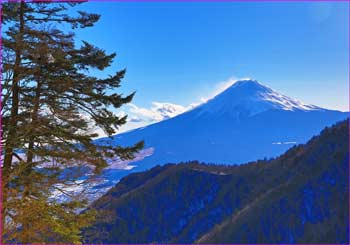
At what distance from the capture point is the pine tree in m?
13.7

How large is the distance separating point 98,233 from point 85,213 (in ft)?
4.82

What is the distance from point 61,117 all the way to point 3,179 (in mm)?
4207

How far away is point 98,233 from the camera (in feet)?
46.4

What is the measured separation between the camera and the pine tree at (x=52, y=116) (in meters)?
13.7

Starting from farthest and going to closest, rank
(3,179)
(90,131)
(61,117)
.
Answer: (90,131) < (61,117) < (3,179)

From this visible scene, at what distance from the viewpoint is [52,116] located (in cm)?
1467

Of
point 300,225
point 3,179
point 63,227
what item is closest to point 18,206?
point 3,179

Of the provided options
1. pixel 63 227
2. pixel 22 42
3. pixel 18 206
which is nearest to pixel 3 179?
pixel 18 206

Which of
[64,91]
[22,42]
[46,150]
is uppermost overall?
[22,42]

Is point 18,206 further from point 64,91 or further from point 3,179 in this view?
point 64,91

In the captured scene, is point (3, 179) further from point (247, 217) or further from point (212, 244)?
point (247, 217)

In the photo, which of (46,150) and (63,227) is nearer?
(63,227)

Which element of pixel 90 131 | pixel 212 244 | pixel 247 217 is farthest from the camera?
pixel 247 217

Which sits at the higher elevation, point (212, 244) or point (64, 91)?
point (64, 91)
